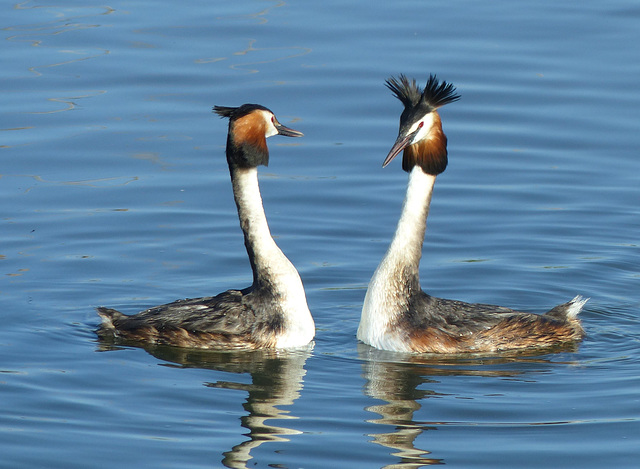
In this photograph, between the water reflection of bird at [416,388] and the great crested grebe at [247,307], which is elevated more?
the great crested grebe at [247,307]

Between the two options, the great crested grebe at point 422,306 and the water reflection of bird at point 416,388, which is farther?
the great crested grebe at point 422,306

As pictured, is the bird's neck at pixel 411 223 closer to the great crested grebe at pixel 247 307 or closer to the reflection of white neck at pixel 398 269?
the reflection of white neck at pixel 398 269

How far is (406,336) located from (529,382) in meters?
1.16

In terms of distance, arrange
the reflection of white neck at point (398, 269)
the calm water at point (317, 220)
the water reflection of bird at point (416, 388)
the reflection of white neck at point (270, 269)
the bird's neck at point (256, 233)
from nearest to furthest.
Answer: the water reflection of bird at point (416, 388) → the calm water at point (317, 220) → the reflection of white neck at point (398, 269) → the reflection of white neck at point (270, 269) → the bird's neck at point (256, 233)

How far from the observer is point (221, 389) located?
32.8 feet

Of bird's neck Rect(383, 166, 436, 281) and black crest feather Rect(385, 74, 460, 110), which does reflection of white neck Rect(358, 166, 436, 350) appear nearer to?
bird's neck Rect(383, 166, 436, 281)

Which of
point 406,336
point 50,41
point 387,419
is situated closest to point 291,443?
point 387,419

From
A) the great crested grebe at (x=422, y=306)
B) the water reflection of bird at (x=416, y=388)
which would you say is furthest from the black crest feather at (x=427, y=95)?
the water reflection of bird at (x=416, y=388)

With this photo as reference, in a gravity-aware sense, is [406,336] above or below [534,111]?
below

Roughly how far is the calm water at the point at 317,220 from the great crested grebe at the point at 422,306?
8.8 inches

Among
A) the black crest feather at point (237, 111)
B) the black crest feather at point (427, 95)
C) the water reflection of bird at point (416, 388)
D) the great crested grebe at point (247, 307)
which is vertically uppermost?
the black crest feather at point (427, 95)

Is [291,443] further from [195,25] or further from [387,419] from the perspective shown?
[195,25]

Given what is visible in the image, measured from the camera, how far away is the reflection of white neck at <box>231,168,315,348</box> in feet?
35.9

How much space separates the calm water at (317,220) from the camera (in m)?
9.19
